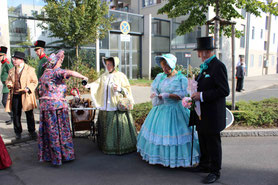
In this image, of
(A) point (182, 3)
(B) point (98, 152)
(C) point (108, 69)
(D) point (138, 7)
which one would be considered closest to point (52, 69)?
(C) point (108, 69)

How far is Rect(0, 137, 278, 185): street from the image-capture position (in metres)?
3.61

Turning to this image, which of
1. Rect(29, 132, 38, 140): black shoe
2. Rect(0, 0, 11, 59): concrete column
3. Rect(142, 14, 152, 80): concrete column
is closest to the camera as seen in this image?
Rect(29, 132, 38, 140): black shoe

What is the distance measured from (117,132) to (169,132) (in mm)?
1185

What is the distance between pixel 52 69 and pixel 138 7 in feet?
83.2

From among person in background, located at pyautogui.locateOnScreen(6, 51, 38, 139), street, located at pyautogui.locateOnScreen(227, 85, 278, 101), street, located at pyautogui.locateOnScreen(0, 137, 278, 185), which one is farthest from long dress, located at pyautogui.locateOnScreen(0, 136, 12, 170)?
street, located at pyautogui.locateOnScreen(227, 85, 278, 101)

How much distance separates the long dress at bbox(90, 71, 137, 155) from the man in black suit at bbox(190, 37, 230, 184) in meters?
1.60

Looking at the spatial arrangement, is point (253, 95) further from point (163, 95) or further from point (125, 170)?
point (125, 170)

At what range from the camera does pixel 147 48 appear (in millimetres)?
21234

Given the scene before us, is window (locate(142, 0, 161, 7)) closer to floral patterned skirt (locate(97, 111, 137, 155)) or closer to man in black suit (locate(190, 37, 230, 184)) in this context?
floral patterned skirt (locate(97, 111, 137, 155))

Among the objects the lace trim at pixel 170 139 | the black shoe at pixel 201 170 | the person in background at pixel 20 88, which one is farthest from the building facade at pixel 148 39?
the black shoe at pixel 201 170

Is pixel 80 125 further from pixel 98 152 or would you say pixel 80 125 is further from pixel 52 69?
pixel 52 69

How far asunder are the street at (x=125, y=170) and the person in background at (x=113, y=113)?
0.21m

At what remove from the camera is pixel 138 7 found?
27.6m

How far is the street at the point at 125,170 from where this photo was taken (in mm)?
3605
